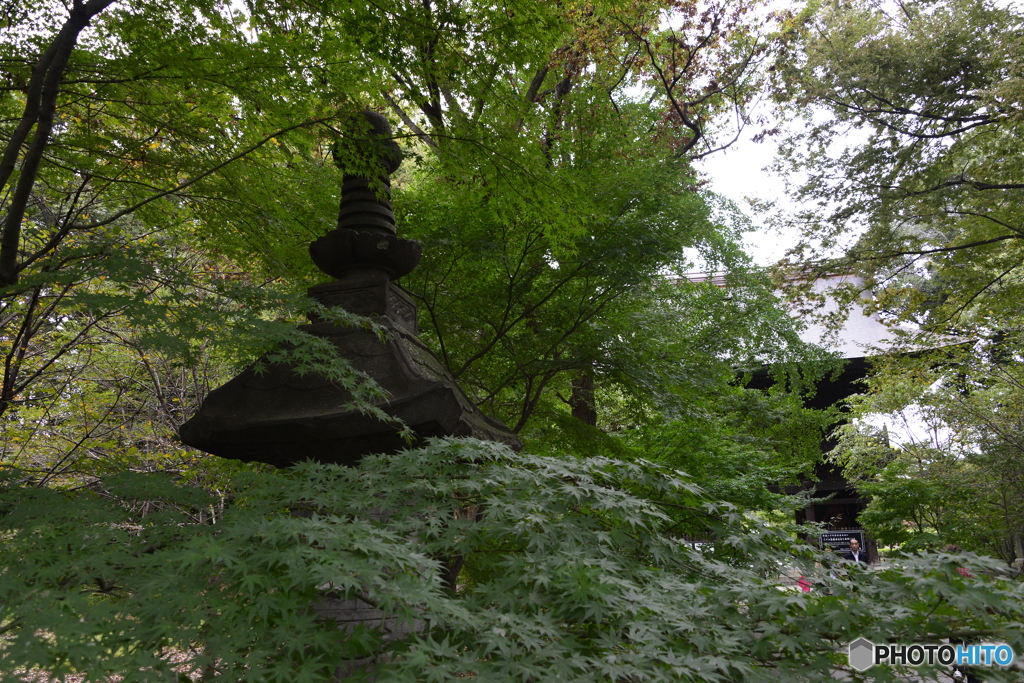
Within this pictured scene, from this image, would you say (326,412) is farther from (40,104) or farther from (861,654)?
(861,654)

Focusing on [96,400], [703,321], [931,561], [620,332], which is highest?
[703,321]

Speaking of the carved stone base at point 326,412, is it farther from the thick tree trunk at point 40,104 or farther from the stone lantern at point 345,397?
the thick tree trunk at point 40,104

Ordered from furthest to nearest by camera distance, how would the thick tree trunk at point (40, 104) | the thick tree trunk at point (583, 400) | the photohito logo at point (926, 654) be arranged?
1. the thick tree trunk at point (583, 400)
2. the thick tree trunk at point (40, 104)
3. the photohito logo at point (926, 654)

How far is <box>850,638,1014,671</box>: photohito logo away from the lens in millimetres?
1961

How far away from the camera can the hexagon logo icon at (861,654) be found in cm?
200

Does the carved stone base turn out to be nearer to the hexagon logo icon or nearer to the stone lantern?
the stone lantern

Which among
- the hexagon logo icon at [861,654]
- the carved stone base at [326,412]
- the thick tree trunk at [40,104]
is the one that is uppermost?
the thick tree trunk at [40,104]

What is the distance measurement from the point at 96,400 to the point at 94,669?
670cm

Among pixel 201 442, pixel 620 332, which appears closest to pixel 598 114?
pixel 620 332

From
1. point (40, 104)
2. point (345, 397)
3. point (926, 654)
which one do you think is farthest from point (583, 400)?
point (40, 104)

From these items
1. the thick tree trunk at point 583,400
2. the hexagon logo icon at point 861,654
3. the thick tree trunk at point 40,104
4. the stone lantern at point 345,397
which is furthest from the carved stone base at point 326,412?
the thick tree trunk at point 583,400

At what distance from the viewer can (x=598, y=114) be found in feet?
21.1

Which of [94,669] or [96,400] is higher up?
[96,400]

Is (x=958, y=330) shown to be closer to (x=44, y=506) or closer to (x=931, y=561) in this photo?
(x=931, y=561)
